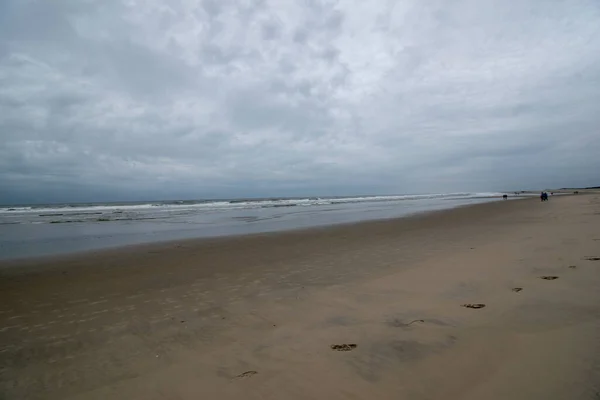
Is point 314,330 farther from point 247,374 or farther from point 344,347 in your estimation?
point 247,374

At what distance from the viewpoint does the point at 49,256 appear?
11.2 metres

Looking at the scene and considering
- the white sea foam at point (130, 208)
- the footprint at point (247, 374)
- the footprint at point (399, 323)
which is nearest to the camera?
the footprint at point (247, 374)

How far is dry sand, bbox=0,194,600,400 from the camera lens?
3109 mm

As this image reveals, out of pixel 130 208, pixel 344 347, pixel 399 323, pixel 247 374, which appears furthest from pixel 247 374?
pixel 130 208

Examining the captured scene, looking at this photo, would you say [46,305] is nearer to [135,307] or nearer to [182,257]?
[135,307]

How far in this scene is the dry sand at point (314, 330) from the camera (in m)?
3.11

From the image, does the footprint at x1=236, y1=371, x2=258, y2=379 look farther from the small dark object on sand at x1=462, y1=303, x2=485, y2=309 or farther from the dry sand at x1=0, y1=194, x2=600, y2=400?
the small dark object on sand at x1=462, y1=303, x2=485, y2=309

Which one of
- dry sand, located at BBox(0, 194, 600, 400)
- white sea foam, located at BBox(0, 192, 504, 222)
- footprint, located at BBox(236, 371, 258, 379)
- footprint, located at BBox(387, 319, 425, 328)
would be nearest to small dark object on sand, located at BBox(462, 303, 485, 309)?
dry sand, located at BBox(0, 194, 600, 400)

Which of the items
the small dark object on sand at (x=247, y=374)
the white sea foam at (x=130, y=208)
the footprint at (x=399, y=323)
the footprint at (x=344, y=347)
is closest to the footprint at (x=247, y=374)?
the small dark object on sand at (x=247, y=374)

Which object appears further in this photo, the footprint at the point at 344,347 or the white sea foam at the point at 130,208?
the white sea foam at the point at 130,208

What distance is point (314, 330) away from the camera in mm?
4438

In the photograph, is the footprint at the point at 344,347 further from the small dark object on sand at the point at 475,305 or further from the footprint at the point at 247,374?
the small dark object on sand at the point at 475,305

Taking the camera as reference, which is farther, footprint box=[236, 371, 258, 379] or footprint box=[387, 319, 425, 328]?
footprint box=[387, 319, 425, 328]

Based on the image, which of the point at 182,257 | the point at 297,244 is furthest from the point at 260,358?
the point at 297,244
